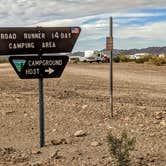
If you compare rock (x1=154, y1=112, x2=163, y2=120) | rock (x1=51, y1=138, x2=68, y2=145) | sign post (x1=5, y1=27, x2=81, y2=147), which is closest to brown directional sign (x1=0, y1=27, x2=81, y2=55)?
sign post (x1=5, y1=27, x2=81, y2=147)

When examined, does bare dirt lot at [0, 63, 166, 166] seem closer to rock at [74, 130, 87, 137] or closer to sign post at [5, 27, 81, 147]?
rock at [74, 130, 87, 137]

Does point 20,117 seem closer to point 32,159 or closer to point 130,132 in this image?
point 130,132

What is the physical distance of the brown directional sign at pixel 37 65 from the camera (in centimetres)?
949

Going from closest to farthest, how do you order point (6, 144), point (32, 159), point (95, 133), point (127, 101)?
1. point (32, 159)
2. point (6, 144)
3. point (95, 133)
4. point (127, 101)

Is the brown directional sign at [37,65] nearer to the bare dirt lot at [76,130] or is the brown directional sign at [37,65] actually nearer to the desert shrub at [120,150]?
the bare dirt lot at [76,130]

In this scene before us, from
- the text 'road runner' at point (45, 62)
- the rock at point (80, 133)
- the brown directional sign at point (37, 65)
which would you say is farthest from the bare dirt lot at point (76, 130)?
the text 'road runner' at point (45, 62)

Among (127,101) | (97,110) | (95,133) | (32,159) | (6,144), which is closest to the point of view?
(32,159)

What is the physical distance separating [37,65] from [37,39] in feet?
1.37

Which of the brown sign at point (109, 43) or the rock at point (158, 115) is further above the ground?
the brown sign at point (109, 43)

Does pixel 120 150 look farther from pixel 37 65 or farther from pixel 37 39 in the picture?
pixel 37 39

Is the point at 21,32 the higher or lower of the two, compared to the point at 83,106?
higher

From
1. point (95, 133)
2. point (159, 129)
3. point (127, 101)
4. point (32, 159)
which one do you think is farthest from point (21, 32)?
point (127, 101)

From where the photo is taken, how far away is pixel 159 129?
11.2m

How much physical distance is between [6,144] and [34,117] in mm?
2481
